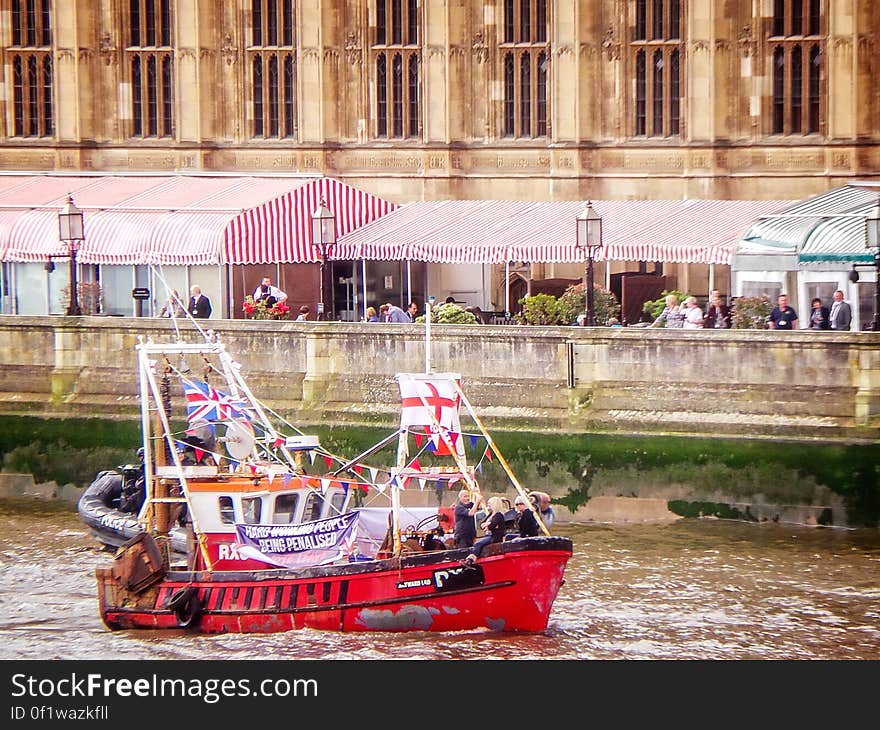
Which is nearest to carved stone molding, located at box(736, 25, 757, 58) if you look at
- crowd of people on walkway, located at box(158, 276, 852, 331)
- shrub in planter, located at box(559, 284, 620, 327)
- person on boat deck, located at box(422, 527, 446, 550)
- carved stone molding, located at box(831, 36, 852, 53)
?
carved stone molding, located at box(831, 36, 852, 53)

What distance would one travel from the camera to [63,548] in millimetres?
41594

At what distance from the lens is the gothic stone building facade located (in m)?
52.2

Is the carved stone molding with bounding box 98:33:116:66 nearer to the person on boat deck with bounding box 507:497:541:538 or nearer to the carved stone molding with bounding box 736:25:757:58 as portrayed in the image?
the carved stone molding with bounding box 736:25:757:58

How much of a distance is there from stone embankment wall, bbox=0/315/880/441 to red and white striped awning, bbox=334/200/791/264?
5.46 m

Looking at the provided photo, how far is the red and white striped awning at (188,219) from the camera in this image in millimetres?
51594

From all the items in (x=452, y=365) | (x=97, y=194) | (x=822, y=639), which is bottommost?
(x=822, y=639)

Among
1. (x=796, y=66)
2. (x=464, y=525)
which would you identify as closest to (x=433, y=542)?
(x=464, y=525)

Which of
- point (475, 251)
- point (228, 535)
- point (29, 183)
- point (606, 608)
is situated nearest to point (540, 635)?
point (606, 608)

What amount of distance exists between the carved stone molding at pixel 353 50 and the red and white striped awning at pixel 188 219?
283 cm

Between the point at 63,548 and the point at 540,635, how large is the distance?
34.7 feet

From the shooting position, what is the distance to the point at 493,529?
34438mm

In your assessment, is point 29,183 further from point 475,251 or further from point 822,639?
point 822,639

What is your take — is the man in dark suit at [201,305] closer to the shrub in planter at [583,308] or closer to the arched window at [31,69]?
the shrub in planter at [583,308]

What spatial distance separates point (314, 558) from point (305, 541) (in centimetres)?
31
